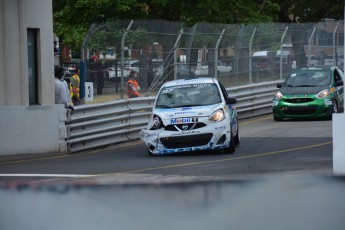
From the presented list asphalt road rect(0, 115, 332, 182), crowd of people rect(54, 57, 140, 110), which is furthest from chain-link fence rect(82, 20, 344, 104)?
asphalt road rect(0, 115, 332, 182)

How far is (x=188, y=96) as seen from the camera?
1684 cm

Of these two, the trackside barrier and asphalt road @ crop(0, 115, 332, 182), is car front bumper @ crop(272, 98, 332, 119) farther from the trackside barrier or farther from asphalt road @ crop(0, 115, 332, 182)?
the trackside barrier

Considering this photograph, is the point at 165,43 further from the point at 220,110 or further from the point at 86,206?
the point at 86,206

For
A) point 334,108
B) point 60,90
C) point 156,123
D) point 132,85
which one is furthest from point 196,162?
point 334,108

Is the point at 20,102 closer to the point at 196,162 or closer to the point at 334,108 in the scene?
the point at 196,162

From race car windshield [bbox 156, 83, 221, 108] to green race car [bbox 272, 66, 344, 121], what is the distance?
644 centimetres

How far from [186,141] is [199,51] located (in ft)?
29.6

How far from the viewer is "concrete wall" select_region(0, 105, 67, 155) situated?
16828 millimetres

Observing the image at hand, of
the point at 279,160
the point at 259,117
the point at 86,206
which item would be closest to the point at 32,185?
the point at 86,206

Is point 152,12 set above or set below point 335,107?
above

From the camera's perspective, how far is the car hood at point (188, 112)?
52.3 feet

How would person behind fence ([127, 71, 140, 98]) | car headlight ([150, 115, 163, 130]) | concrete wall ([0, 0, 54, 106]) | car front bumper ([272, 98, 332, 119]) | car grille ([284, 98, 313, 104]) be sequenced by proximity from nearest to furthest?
car headlight ([150, 115, 163, 130])
concrete wall ([0, 0, 54, 106])
person behind fence ([127, 71, 140, 98])
car front bumper ([272, 98, 332, 119])
car grille ([284, 98, 313, 104])

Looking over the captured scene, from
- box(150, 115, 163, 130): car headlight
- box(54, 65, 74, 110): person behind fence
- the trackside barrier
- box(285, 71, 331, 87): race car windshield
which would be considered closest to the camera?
box(150, 115, 163, 130): car headlight

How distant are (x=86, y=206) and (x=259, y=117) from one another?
68.9 feet
